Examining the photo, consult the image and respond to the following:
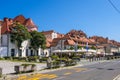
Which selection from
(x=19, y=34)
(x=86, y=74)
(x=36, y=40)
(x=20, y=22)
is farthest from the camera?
(x=20, y=22)

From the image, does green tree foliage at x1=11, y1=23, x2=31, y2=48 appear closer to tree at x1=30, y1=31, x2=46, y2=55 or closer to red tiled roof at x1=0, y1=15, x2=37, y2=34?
red tiled roof at x1=0, y1=15, x2=37, y2=34

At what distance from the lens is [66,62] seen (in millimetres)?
40000

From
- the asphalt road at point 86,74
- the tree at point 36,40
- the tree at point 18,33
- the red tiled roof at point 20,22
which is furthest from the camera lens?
the tree at point 36,40

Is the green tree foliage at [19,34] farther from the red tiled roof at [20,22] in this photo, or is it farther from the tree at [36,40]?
the tree at [36,40]

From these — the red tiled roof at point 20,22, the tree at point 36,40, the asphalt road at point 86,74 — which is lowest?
the asphalt road at point 86,74

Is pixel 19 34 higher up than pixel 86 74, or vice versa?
pixel 19 34

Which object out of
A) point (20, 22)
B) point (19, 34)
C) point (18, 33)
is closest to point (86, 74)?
point (19, 34)

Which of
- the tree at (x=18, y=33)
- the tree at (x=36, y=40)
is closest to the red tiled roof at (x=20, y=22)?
the tree at (x=18, y=33)

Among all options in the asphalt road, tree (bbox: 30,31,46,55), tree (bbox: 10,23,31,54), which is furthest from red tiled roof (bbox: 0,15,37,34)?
the asphalt road

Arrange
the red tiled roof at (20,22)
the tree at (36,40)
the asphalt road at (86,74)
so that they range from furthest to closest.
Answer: the tree at (36,40) < the red tiled roof at (20,22) < the asphalt road at (86,74)

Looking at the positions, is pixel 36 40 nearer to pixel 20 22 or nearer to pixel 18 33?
pixel 18 33

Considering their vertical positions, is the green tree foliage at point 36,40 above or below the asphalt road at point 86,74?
above

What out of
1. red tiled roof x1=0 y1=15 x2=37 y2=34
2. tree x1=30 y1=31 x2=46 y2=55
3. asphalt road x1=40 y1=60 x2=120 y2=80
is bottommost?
asphalt road x1=40 y1=60 x2=120 y2=80

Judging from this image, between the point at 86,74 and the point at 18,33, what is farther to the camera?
the point at 18,33
